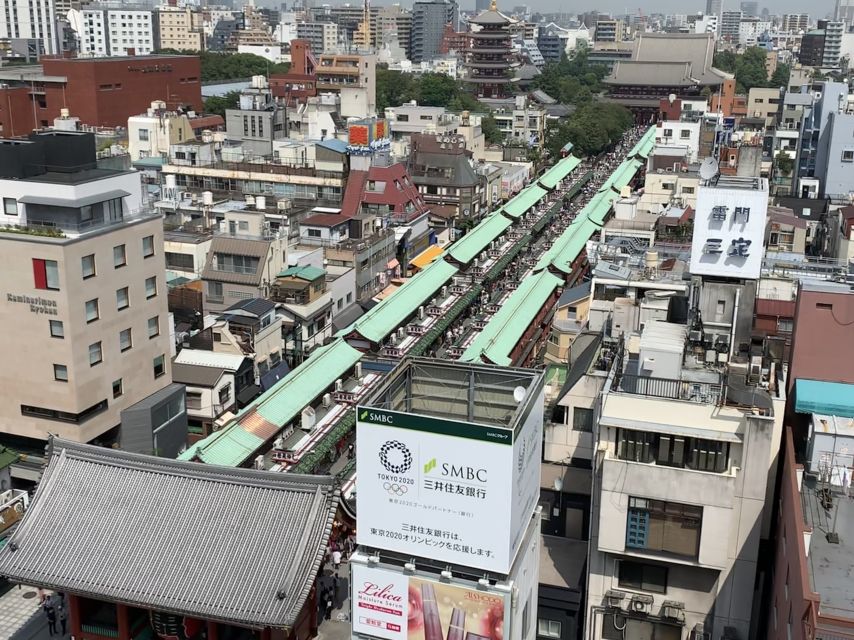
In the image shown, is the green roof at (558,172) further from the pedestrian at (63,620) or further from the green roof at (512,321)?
the pedestrian at (63,620)

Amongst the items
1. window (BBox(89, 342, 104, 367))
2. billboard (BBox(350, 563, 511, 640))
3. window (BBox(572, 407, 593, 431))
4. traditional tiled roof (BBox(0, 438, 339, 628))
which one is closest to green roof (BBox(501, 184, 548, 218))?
window (BBox(89, 342, 104, 367))

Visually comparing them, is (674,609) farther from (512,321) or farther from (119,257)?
(512,321)

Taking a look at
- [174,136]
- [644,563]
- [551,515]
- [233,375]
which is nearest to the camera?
[644,563]

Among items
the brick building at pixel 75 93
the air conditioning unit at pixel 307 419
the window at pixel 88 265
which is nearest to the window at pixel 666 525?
the air conditioning unit at pixel 307 419

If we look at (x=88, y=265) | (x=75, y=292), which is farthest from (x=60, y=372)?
(x=88, y=265)

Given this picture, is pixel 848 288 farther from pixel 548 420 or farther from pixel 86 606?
pixel 86 606

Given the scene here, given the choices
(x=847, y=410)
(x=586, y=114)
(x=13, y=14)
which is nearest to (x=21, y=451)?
(x=847, y=410)

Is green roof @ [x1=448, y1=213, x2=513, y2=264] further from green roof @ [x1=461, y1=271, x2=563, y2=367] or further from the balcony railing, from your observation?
the balcony railing
